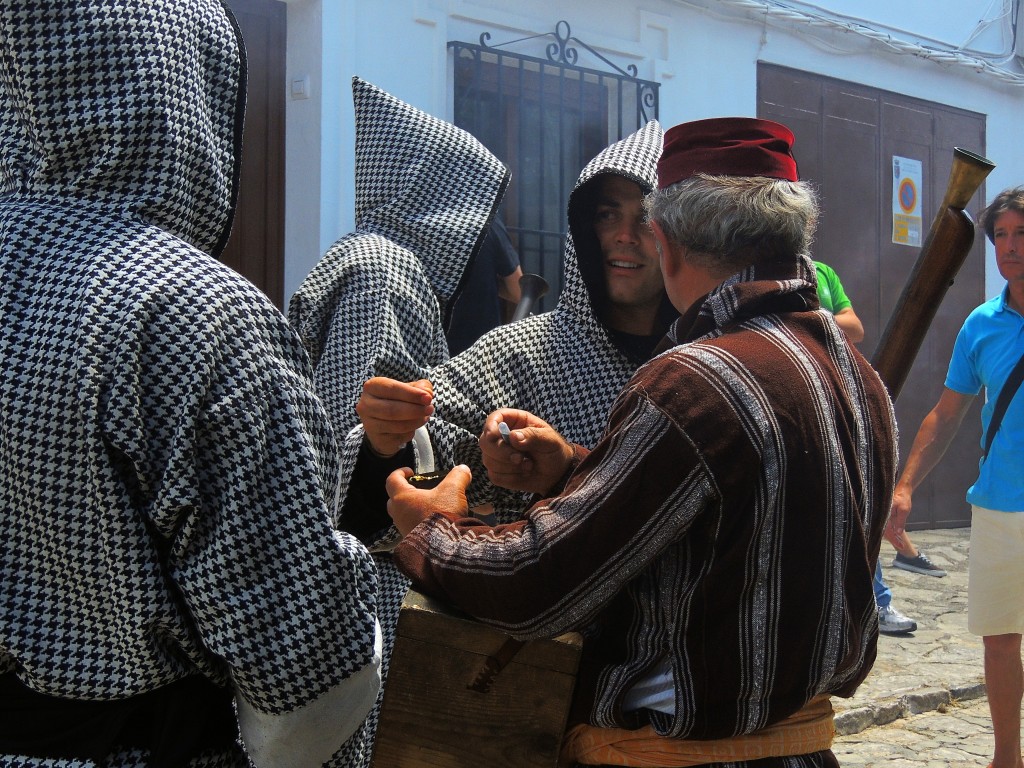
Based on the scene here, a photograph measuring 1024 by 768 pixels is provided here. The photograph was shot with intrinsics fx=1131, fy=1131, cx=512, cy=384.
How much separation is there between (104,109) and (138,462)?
0.42 metres

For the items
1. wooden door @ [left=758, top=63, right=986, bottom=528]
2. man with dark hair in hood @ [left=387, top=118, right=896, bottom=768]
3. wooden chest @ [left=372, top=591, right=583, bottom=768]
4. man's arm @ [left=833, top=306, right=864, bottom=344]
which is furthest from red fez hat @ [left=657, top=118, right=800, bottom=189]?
wooden door @ [left=758, top=63, right=986, bottom=528]

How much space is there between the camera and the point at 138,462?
127 centimetres

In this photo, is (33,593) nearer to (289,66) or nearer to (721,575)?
(721,575)

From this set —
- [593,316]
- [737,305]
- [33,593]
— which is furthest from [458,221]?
[33,593]

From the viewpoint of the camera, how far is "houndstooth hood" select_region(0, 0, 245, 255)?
1339mm

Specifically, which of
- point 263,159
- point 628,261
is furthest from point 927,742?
point 263,159

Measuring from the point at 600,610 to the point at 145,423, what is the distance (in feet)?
2.31

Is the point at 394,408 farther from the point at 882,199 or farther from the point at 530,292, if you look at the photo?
the point at 882,199

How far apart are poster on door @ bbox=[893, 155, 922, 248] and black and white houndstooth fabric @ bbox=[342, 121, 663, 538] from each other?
6458 mm

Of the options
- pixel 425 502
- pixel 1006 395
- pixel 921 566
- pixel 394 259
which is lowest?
pixel 921 566

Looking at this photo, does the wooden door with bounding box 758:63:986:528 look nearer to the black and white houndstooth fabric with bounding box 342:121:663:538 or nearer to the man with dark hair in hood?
the black and white houndstooth fabric with bounding box 342:121:663:538

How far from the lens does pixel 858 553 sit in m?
1.66

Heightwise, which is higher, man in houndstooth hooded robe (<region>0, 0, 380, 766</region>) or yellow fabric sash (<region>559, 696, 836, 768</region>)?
man in houndstooth hooded robe (<region>0, 0, 380, 766</region>)

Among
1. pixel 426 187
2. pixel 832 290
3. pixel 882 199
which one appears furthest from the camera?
pixel 882 199
